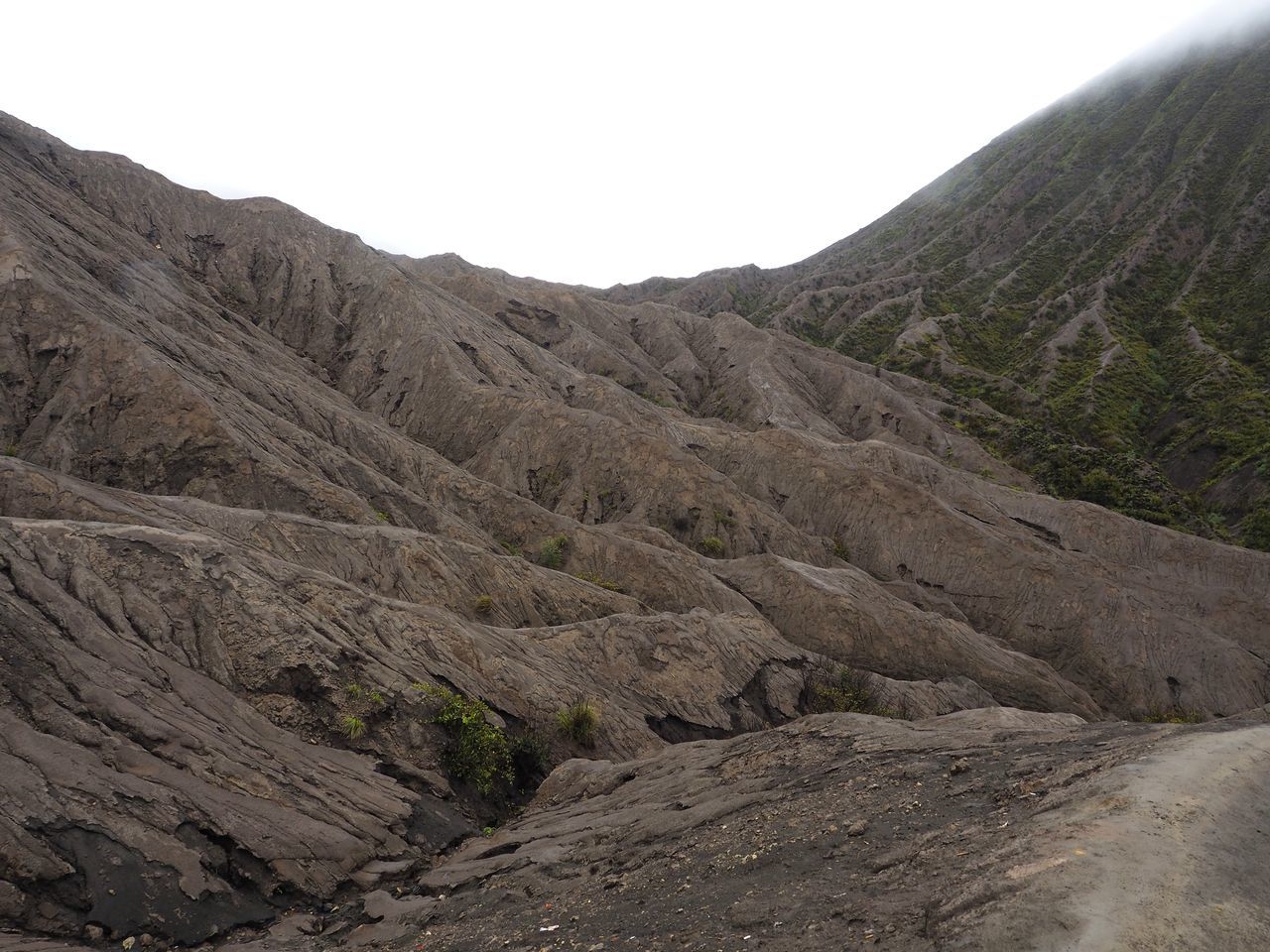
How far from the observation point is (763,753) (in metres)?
13.7

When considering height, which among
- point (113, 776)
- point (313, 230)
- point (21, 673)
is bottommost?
point (113, 776)

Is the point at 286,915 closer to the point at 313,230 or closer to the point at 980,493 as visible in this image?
the point at 980,493

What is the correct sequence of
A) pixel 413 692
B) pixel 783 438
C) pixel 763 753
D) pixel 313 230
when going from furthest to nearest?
1. pixel 313 230
2. pixel 783 438
3. pixel 413 692
4. pixel 763 753

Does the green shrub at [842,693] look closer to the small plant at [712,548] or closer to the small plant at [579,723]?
the small plant at [579,723]

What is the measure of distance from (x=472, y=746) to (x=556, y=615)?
30.2 feet

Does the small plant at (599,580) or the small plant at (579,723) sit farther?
the small plant at (599,580)

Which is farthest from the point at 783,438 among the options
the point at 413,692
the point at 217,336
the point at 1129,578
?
the point at 413,692

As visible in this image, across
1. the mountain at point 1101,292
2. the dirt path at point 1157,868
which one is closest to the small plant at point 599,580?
the dirt path at point 1157,868

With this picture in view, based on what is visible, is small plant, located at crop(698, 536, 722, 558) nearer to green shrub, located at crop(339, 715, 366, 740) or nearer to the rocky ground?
the rocky ground

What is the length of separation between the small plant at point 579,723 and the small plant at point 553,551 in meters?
15.4

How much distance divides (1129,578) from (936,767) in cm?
3916

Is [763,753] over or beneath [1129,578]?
over

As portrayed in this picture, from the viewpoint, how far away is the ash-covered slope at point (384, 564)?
1120 centimetres

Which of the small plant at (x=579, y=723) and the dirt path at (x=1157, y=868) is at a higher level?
the dirt path at (x=1157, y=868)
